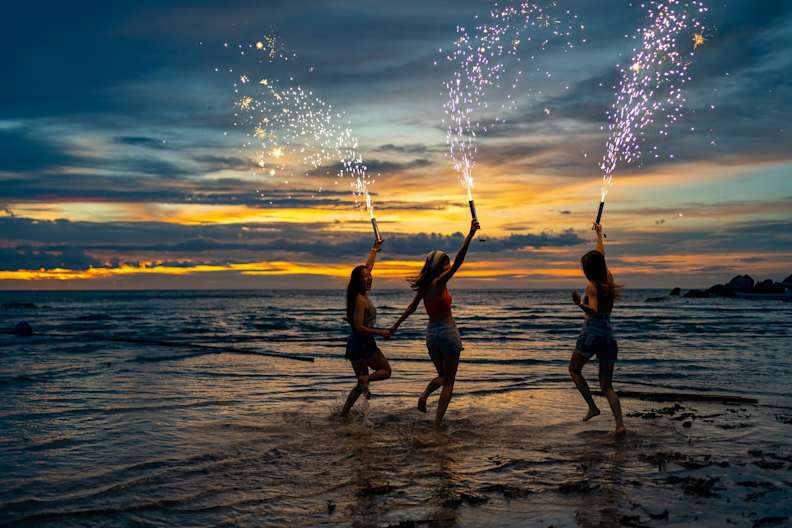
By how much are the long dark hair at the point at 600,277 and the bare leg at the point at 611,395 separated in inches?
30.8

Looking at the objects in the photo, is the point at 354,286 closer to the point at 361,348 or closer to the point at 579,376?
the point at 361,348

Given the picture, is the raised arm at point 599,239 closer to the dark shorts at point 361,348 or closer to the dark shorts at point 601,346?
the dark shorts at point 601,346

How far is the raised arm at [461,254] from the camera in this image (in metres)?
8.32

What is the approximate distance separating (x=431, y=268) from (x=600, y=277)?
234 cm

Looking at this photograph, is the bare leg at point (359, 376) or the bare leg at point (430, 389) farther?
the bare leg at point (359, 376)

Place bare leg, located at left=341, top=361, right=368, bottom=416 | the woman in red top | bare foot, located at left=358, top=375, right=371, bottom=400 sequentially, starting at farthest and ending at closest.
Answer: bare leg, located at left=341, top=361, right=368, bottom=416, bare foot, located at left=358, top=375, right=371, bottom=400, the woman in red top

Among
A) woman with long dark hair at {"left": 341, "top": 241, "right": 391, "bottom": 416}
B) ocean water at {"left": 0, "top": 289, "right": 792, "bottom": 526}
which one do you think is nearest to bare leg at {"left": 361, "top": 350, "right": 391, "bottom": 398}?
woman with long dark hair at {"left": 341, "top": 241, "right": 391, "bottom": 416}

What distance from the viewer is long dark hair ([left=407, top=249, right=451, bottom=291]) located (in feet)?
29.5

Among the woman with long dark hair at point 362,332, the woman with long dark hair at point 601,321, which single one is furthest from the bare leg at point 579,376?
the woman with long dark hair at point 362,332

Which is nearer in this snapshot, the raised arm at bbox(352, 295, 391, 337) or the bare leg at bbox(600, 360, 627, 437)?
the bare leg at bbox(600, 360, 627, 437)

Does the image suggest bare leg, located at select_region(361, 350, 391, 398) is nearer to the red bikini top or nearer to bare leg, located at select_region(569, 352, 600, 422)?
the red bikini top

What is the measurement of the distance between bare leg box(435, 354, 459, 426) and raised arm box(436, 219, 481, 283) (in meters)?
1.15

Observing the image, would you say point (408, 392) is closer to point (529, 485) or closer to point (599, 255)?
point (599, 255)

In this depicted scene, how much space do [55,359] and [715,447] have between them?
63.6 ft
